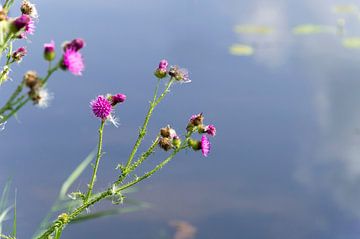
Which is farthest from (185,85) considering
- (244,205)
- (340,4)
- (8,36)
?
(8,36)

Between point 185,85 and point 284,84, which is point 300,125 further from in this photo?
point 185,85

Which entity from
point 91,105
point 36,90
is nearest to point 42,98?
point 36,90

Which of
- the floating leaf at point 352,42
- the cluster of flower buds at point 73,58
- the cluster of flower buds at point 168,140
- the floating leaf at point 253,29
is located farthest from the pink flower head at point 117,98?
the floating leaf at point 253,29

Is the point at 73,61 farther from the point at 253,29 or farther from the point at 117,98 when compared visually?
the point at 253,29

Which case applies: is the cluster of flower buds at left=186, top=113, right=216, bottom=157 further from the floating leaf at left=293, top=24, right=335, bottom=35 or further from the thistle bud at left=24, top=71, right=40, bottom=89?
the floating leaf at left=293, top=24, right=335, bottom=35

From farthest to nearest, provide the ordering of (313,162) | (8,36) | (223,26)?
(223,26) → (313,162) → (8,36)

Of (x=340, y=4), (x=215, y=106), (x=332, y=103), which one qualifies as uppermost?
(x=340, y=4)

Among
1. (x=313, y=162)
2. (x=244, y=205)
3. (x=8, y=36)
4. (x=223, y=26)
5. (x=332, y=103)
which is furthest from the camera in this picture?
(x=223, y=26)
